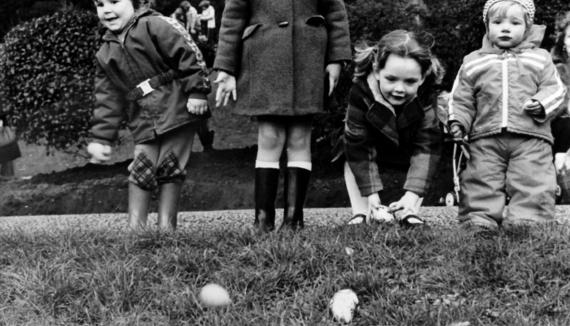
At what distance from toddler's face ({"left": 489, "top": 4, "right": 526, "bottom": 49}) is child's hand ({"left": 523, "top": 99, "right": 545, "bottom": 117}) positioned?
0.35 metres

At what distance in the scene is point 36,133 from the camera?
734cm

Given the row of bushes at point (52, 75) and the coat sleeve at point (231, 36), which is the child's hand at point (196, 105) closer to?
the coat sleeve at point (231, 36)

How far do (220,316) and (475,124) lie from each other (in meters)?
1.99

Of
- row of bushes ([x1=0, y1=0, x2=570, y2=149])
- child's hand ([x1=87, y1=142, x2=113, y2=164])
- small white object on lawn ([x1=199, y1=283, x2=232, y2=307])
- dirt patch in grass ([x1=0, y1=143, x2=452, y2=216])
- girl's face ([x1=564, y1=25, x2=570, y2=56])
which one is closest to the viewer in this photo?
small white object on lawn ([x1=199, y1=283, x2=232, y2=307])

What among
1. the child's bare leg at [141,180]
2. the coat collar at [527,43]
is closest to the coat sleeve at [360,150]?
the coat collar at [527,43]

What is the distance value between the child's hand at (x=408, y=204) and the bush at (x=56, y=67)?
3.67 metres

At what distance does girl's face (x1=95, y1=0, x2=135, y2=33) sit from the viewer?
4.42m

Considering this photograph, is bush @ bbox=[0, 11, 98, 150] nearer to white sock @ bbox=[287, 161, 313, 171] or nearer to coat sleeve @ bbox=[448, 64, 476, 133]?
white sock @ bbox=[287, 161, 313, 171]

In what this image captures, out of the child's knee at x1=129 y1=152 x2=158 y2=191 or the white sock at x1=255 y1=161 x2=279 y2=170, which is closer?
the white sock at x1=255 y1=161 x2=279 y2=170

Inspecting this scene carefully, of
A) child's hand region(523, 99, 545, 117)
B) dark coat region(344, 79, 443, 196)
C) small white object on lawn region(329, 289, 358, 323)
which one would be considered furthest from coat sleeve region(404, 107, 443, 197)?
small white object on lawn region(329, 289, 358, 323)

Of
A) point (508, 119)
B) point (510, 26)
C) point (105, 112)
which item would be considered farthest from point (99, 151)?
point (510, 26)

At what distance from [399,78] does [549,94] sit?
0.79 m

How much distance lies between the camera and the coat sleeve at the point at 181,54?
14.3ft

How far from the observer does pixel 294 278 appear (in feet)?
11.0
